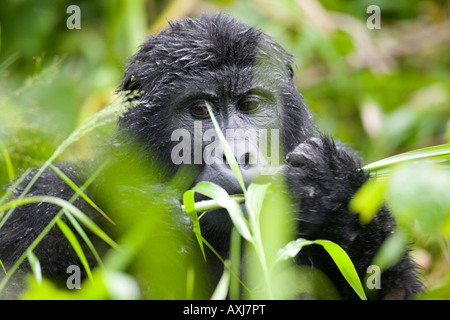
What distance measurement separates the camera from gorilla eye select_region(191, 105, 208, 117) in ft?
9.44

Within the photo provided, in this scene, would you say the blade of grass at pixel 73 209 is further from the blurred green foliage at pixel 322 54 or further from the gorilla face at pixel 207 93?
the blurred green foliage at pixel 322 54

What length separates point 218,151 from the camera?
2.58m

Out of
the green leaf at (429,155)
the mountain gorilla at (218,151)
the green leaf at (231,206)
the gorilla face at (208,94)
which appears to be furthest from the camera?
the gorilla face at (208,94)

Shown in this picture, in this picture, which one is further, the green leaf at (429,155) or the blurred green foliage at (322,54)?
the blurred green foliage at (322,54)

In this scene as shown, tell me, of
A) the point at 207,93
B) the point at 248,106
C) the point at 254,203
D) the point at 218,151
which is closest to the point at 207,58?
the point at 207,93

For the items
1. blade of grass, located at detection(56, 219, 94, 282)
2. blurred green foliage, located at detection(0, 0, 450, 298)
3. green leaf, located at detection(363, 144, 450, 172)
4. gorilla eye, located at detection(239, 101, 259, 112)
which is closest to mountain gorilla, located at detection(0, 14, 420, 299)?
gorilla eye, located at detection(239, 101, 259, 112)

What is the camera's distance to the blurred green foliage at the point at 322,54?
17.7 ft

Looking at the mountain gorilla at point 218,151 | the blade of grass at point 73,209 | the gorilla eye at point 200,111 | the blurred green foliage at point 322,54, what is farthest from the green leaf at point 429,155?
the blurred green foliage at point 322,54

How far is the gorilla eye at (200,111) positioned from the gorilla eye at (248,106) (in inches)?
7.3

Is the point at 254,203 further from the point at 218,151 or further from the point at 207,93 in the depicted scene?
the point at 207,93

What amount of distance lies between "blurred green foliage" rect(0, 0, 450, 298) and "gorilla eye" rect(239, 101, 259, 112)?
7.47 feet

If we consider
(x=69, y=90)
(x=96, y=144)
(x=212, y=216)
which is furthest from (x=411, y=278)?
(x=69, y=90)

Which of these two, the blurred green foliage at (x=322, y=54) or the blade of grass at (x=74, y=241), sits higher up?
the blurred green foliage at (x=322, y=54)

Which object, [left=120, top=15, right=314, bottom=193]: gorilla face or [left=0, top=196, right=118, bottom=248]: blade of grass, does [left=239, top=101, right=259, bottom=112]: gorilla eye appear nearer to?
[left=120, top=15, right=314, bottom=193]: gorilla face
